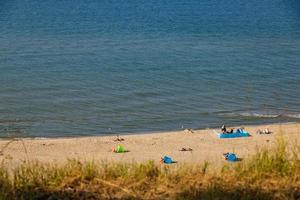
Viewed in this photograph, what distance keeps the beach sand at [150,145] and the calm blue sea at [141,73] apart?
74cm

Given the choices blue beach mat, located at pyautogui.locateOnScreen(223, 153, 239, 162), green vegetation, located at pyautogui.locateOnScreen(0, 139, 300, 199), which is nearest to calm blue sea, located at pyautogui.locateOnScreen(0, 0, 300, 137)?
blue beach mat, located at pyautogui.locateOnScreen(223, 153, 239, 162)

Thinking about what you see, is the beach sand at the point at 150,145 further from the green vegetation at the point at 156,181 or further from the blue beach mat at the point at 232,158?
the green vegetation at the point at 156,181

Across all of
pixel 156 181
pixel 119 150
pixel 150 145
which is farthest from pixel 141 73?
Result: pixel 156 181

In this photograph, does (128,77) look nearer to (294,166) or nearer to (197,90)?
(197,90)

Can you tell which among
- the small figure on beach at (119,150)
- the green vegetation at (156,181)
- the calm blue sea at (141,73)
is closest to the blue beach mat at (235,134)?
the calm blue sea at (141,73)

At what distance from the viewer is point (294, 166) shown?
544 cm

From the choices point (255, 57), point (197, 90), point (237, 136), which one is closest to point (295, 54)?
point (255, 57)

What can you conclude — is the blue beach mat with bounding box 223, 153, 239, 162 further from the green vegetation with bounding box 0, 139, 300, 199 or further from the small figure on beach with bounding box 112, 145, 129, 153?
the green vegetation with bounding box 0, 139, 300, 199

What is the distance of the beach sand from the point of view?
15.9 metres

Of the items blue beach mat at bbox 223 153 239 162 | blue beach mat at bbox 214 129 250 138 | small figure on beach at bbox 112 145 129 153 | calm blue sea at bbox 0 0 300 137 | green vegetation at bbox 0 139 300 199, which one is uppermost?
calm blue sea at bbox 0 0 300 137

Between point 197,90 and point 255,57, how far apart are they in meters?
9.52

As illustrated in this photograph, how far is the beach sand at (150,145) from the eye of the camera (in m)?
15.9

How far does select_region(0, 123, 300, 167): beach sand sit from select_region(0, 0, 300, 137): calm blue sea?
736mm

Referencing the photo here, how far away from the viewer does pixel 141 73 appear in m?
27.8
